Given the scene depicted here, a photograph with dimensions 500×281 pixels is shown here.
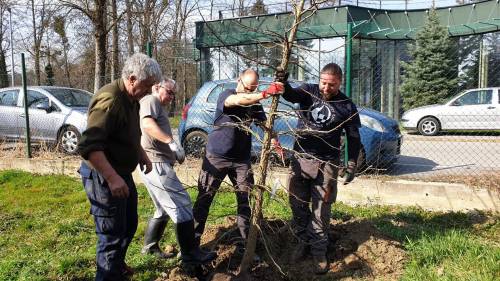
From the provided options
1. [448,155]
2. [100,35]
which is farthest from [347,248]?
[100,35]

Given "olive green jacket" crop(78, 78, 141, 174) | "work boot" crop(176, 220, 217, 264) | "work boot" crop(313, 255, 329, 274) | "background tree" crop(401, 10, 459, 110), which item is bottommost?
"work boot" crop(313, 255, 329, 274)

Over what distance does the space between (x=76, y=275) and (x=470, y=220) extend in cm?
405

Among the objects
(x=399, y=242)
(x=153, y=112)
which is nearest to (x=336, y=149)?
(x=399, y=242)

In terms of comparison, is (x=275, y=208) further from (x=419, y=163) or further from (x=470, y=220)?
(x=419, y=163)

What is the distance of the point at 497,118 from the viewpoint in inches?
461

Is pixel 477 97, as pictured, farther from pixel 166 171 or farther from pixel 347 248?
pixel 166 171

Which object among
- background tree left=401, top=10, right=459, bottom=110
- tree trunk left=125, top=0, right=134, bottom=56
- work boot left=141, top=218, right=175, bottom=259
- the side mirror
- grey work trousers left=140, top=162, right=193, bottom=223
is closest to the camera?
grey work trousers left=140, top=162, right=193, bottom=223

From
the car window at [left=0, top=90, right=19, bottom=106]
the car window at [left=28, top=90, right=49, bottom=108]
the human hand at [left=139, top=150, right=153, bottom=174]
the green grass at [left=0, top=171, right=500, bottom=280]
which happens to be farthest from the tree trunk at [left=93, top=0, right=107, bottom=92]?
the human hand at [left=139, top=150, right=153, bottom=174]

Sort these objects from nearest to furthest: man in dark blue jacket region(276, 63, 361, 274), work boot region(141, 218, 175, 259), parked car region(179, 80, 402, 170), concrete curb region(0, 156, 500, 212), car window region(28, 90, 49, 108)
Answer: man in dark blue jacket region(276, 63, 361, 274) < work boot region(141, 218, 175, 259) < concrete curb region(0, 156, 500, 212) < parked car region(179, 80, 402, 170) < car window region(28, 90, 49, 108)

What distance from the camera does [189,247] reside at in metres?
3.65

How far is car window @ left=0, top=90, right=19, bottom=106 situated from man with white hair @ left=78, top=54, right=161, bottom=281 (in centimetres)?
792

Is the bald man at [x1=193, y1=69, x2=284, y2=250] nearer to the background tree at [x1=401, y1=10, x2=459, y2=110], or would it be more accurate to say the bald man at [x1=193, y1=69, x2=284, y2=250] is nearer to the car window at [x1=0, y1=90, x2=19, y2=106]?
the car window at [x1=0, y1=90, x2=19, y2=106]

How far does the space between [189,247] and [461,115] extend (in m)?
11.6

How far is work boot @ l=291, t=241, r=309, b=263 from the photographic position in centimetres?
392
